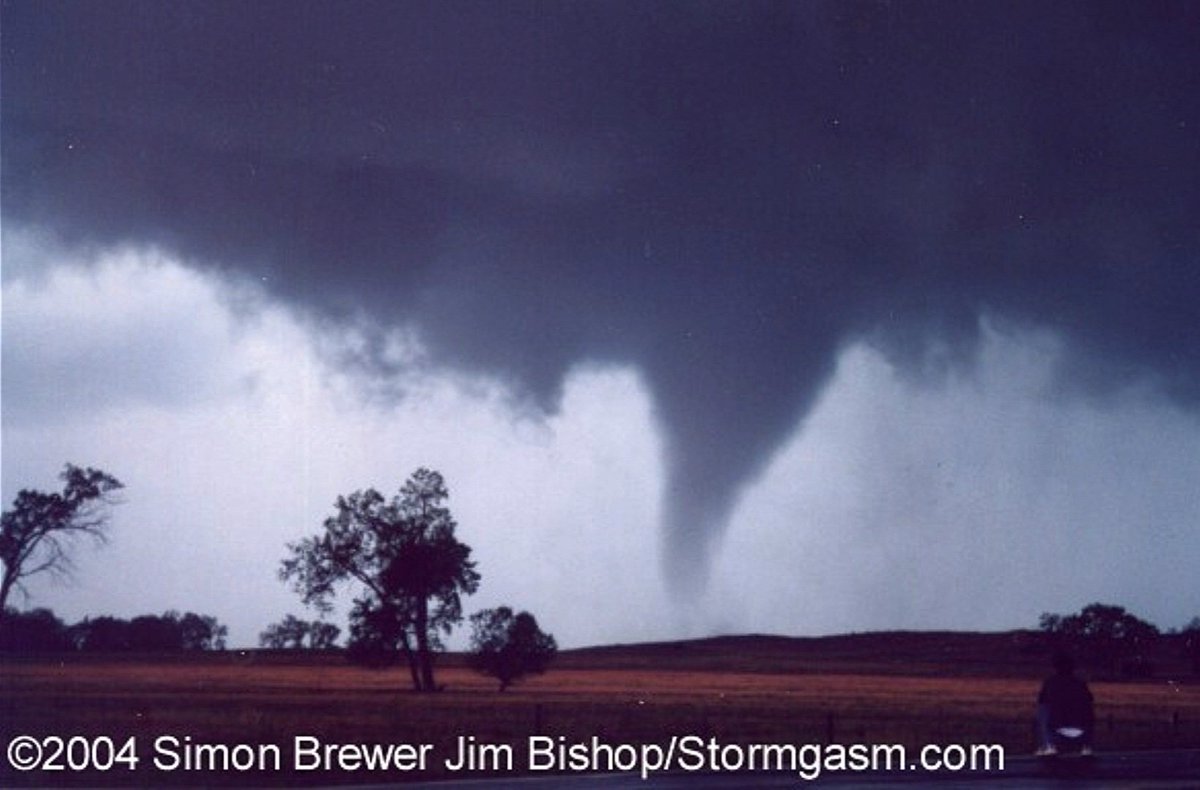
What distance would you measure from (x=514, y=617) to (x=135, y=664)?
49.6 metres

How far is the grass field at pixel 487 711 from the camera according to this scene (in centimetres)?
3816

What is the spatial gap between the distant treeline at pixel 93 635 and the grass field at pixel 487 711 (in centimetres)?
1728

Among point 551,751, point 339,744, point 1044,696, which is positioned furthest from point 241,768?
point 1044,696

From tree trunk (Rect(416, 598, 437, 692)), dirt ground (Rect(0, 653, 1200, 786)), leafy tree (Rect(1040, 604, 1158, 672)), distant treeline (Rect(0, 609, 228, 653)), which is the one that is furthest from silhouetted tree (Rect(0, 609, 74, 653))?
leafy tree (Rect(1040, 604, 1158, 672))

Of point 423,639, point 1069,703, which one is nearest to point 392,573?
point 423,639

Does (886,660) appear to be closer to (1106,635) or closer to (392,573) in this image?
(1106,635)

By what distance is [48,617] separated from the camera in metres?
153

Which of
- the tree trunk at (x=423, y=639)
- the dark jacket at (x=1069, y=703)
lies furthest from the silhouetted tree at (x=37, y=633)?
the dark jacket at (x=1069, y=703)

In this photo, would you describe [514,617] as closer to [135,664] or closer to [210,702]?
[210,702]

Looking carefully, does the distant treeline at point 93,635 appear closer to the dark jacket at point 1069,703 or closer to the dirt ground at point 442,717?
the dirt ground at point 442,717

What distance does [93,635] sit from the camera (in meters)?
164

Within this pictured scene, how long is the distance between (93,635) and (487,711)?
11852cm

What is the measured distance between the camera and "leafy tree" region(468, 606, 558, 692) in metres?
91.4

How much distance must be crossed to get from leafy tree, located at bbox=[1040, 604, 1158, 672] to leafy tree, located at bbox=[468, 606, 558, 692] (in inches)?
2642
